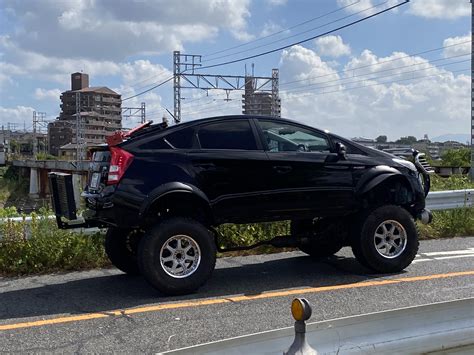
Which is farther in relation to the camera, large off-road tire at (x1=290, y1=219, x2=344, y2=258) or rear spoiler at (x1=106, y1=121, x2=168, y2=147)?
large off-road tire at (x1=290, y1=219, x2=344, y2=258)

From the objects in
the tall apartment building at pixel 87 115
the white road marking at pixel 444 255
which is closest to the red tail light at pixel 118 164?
Answer: the white road marking at pixel 444 255

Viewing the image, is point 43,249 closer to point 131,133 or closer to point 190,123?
point 131,133

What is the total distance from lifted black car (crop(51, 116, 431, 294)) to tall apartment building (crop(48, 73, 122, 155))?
58343 millimetres

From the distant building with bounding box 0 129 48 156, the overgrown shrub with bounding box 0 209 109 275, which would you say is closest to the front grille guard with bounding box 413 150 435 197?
the overgrown shrub with bounding box 0 209 109 275

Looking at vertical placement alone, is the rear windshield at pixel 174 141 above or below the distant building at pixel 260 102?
below

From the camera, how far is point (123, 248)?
6355 mm

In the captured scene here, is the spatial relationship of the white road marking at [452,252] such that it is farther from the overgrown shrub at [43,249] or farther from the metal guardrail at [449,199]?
the overgrown shrub at [43,249]

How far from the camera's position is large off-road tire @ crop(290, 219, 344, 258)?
6730mm

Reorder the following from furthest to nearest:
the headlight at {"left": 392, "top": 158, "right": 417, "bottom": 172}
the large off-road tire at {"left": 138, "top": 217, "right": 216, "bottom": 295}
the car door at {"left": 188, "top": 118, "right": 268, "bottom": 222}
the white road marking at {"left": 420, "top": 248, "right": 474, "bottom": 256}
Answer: the white road marking at {"left": 420, "top": 248, "right": 474, "bottom": 256}, the headlight at {"left": 392, "top": 158, "right": 417, "bottom": 172}, the car door at {"left": 188, "top": 118, "right": 268, "bottom": 222}, the large off-road tire at {"left": 138, "top": 217, "right": 216, "bottom": 295}

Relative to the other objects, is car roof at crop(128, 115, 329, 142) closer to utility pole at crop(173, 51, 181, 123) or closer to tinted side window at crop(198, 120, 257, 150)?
tinted side window at crop(198, 120, 257, 150)

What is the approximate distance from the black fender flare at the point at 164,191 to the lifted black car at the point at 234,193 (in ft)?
0.03

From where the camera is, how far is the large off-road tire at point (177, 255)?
5.30 metres

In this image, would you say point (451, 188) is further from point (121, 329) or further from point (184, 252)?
point (121, 329)

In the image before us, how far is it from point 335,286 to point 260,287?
2.68 ft
